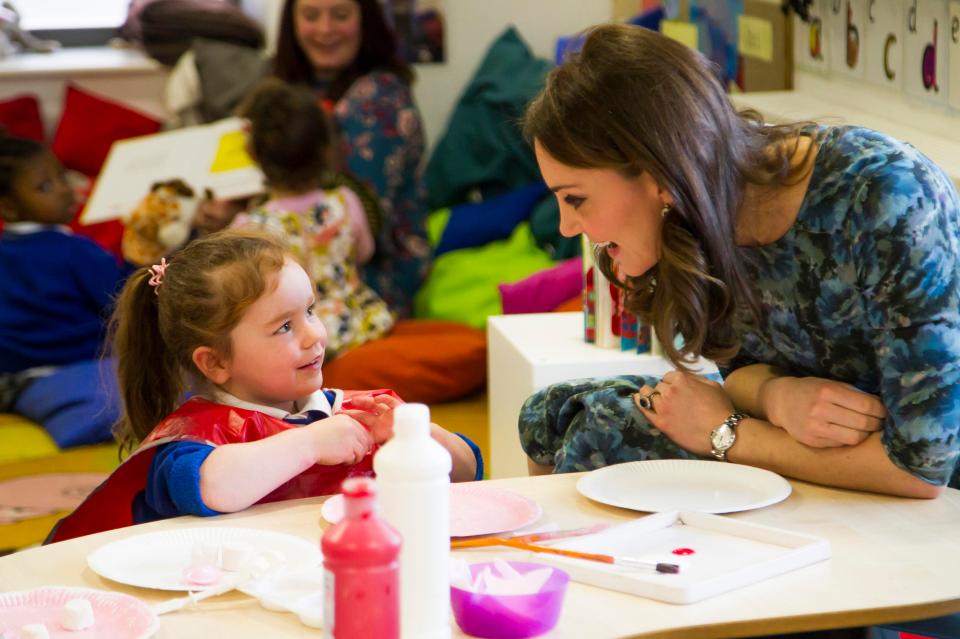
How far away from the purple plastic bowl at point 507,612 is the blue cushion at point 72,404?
2004 millimetres

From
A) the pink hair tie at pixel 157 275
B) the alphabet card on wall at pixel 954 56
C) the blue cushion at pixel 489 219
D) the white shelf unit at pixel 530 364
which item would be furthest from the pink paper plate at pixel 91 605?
the blue cushion at pixel 489 219

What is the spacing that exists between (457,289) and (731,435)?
232 cm

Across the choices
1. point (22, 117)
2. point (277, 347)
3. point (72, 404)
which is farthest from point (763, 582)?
point (22, 117)

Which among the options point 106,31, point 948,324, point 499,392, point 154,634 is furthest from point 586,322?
point 106,31

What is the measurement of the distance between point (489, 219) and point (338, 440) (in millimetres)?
2509

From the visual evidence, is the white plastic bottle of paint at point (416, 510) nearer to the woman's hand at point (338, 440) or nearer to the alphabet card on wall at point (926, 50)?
the woman's hand at point (338, 440)

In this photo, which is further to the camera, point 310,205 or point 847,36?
point 310,205

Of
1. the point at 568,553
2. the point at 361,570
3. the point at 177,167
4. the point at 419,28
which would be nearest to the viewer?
the point at 361,570

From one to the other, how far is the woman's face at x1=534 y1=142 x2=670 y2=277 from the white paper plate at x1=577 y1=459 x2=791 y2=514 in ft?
0.77

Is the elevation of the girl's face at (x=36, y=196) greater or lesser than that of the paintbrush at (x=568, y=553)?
lesser

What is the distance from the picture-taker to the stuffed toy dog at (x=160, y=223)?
12.0ft

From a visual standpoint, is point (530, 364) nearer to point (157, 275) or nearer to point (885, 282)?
point (157, 275)

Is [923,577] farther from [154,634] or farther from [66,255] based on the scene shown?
[66,255]

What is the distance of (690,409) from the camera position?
5.34ft
